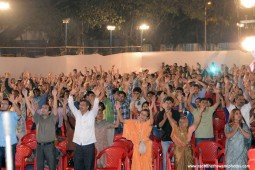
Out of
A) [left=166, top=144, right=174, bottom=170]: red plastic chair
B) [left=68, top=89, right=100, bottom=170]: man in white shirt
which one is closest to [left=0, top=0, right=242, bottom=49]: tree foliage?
[left=166, top=144, right=174, bottom=170]: red plastic chair

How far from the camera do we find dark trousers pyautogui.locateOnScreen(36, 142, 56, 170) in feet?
43.2

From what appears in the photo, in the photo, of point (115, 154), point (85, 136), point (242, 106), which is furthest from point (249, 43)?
point (85, 136)

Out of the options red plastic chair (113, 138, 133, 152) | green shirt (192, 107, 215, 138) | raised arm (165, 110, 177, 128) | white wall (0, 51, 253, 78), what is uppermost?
white wall (0, 51, 253, 78)

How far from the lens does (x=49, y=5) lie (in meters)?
44.8

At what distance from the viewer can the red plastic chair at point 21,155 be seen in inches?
541

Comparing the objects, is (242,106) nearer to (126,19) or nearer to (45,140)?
(45,140)

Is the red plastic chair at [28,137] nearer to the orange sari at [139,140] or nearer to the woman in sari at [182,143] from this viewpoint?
the orange sari at [139,140]

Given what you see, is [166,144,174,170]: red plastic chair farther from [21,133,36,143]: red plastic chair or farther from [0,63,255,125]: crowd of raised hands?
[21,133,36,143]: red plastic chair

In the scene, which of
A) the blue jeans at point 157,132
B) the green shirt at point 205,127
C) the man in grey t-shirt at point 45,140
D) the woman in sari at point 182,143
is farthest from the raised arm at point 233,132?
the blue jeans at point 157,132

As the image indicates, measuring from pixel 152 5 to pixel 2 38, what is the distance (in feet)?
39.0

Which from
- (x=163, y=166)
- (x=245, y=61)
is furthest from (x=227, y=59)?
(x=163, y=166)

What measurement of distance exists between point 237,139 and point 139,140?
175 cm

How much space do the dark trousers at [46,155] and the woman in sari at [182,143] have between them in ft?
7.08

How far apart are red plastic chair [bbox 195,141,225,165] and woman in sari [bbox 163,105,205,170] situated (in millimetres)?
818
